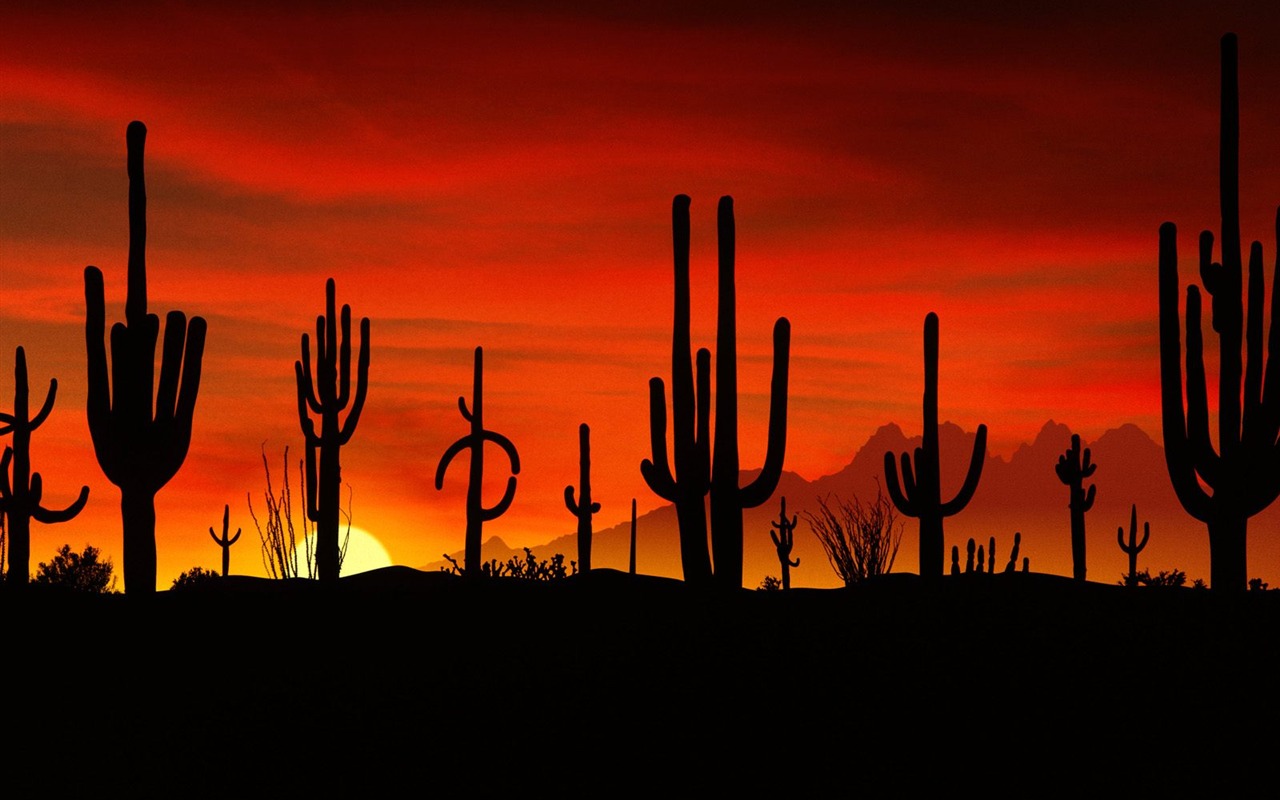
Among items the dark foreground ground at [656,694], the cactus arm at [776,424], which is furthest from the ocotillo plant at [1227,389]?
the cactus arm at [776,424]

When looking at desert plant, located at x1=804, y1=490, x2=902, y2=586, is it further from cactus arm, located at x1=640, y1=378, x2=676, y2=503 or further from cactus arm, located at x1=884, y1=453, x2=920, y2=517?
cactus arm, located at x1=640, y1=378, x2=676, y2=503

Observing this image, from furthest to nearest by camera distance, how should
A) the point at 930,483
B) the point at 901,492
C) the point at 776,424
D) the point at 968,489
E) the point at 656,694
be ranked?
1. the point at 901,492
2. the point at 930,483
3. the point at 968,489
4. the point at 776,424
5. the point at 656,694

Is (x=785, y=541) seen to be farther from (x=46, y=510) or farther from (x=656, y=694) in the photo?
(x=656, y=694)

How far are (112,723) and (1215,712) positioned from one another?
23.6 feet

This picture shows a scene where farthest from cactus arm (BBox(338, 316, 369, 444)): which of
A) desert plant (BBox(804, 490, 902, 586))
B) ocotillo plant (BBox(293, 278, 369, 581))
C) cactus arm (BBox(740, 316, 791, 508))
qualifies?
desert plant (BBox(804, 490, 902, 586))

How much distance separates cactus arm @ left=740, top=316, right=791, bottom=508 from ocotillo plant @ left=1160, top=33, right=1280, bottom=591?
3.46 meters

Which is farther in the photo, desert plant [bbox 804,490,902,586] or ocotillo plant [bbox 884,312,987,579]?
desert plant [bbox 804,490,902,586]

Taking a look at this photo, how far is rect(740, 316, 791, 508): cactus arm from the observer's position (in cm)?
1485

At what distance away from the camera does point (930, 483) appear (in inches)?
756

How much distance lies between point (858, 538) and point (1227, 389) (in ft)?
47.1

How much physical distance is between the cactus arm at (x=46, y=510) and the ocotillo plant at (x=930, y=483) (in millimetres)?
12480

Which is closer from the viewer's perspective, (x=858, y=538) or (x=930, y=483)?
(x=930, y=483)

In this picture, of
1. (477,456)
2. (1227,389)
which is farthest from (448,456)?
(1227,389)

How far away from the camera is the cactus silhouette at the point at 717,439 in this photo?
49.2 feet
